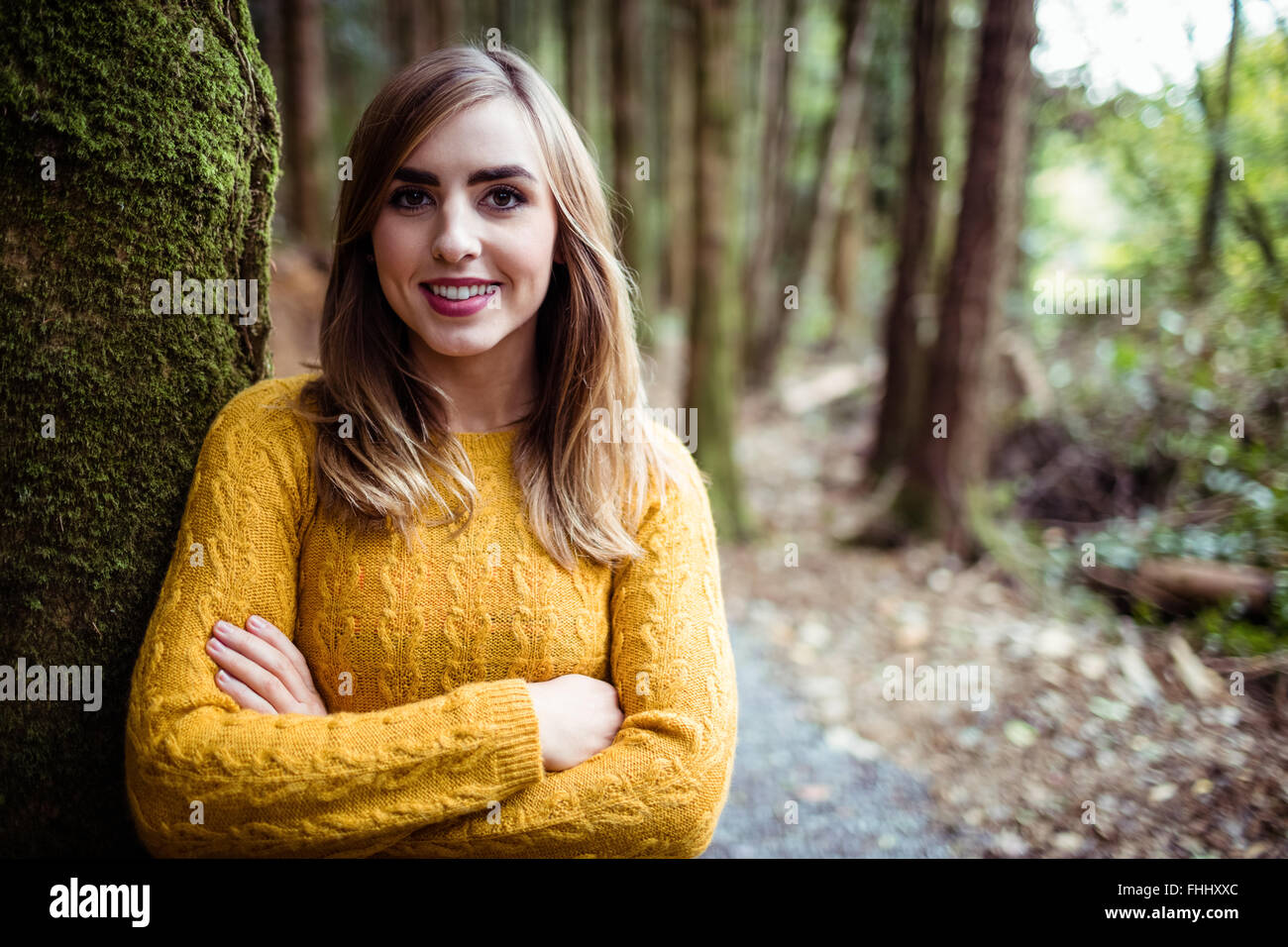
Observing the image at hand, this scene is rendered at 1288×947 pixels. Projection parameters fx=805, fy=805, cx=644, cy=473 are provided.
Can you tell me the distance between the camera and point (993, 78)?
18.7 feet

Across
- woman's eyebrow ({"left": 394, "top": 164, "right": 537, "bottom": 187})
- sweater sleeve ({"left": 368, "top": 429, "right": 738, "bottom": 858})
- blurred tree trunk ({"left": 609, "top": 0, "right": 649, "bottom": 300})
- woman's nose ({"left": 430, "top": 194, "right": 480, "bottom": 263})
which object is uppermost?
blurred tree trunk ({"left": 609, "top": 0, "right": 649, "bottom": 300})

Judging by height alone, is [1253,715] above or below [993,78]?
below

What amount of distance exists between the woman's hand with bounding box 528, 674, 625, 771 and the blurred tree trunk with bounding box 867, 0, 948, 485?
19.6ft

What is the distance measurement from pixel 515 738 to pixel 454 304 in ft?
3.08

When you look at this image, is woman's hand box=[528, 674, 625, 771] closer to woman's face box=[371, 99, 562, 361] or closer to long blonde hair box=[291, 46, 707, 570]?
long blonde hair box=[291, 46, 707, 570]

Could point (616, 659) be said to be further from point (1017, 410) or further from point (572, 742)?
point (1017, 410)

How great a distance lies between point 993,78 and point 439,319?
18.0ft

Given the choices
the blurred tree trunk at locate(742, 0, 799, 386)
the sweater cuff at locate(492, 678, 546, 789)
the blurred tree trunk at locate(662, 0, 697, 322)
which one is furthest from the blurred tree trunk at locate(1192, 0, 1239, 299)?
the sweater cuff at locate(492, 678, 546, 789)

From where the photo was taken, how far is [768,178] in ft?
44.0

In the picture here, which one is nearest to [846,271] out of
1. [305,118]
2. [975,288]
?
[975,288]

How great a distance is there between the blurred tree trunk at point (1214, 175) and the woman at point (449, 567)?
7.01 m

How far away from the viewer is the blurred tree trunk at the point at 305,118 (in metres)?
7.92

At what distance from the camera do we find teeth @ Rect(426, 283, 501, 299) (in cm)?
179
